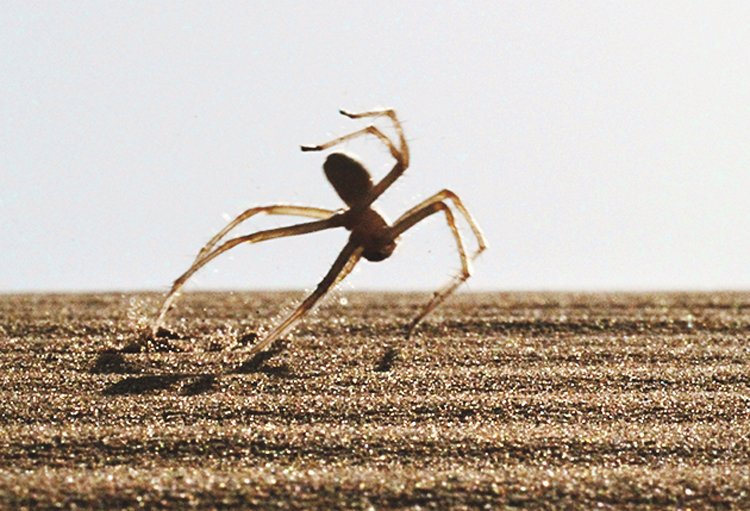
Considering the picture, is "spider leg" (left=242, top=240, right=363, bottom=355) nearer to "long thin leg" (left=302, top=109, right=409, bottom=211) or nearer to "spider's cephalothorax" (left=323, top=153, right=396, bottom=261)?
"spider's cephalothorax" (left=323, top=153, right=396, bottom=261)

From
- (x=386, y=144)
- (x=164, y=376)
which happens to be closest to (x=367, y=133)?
(x=386, y=144)

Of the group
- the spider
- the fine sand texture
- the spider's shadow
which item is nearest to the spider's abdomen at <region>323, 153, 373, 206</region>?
the spider

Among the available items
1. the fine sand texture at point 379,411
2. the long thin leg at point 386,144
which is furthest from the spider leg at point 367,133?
the fine sand texture at point 379,411

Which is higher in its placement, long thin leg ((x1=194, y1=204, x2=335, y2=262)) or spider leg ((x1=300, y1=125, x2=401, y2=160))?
spider leg ((x1=300, y1=125, x2=401, y2=160))

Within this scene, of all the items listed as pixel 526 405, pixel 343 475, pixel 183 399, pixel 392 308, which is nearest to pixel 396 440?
pixel 343 475

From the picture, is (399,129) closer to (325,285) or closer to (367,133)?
(367,133)

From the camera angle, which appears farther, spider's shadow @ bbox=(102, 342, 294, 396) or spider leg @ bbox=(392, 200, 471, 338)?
spider leg @ bbox=(392, 200, 471, 338)

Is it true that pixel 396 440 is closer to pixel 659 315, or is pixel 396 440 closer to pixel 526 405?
pixel 526 405
